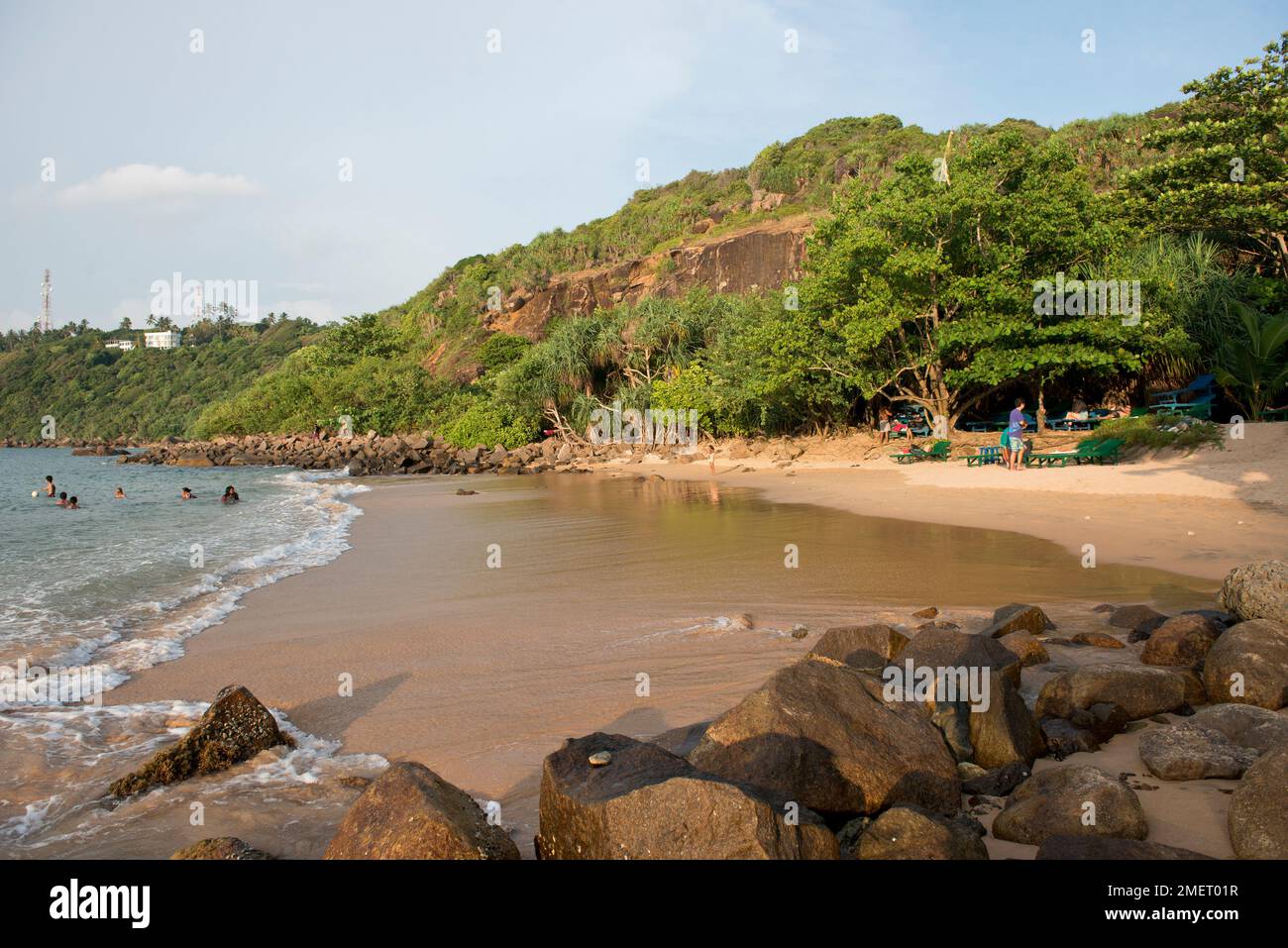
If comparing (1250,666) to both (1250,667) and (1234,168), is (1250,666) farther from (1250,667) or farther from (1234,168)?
(1234,168)

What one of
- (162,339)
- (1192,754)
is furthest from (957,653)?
(162,339)

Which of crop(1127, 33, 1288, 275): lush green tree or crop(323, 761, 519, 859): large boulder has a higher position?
crop(1127, 33, 1288, 275): lush green tree

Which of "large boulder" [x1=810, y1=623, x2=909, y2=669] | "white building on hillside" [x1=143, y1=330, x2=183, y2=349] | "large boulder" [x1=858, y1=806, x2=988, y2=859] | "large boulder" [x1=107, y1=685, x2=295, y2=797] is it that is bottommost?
"large boulder" [x1=107, y1=685, x2=295, y2=797]

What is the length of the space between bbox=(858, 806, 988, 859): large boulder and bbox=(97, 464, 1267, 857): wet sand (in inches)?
37.5

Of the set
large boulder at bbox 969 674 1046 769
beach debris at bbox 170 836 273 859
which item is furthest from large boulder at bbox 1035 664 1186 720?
beach debris at bbox 170 836 273 859

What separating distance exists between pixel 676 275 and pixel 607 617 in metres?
44.4

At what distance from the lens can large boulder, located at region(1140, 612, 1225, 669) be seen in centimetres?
505

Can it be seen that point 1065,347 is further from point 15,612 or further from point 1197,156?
point 15,612

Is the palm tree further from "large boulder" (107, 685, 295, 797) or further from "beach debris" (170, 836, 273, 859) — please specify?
"beach debris" (170, 836, 273, 859)

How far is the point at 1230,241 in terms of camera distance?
21.8m

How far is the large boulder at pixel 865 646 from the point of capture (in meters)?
5.09

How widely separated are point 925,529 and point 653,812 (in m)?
10.3

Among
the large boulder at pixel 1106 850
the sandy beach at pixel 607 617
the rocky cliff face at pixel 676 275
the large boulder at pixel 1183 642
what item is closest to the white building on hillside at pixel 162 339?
the rocky cliff face at pixel 676 275
